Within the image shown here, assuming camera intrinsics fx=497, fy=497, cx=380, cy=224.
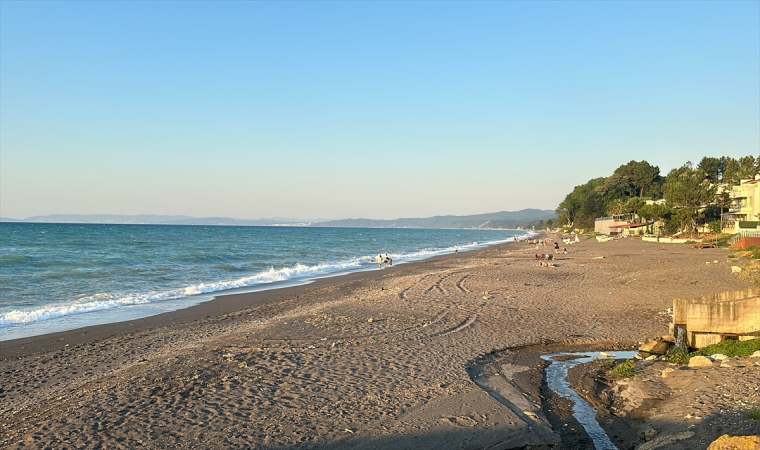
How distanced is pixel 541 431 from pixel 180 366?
6430 mm

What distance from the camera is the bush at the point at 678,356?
920 centimetres

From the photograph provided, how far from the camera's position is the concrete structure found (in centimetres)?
966

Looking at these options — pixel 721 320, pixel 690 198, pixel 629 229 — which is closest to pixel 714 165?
pixel 629 229

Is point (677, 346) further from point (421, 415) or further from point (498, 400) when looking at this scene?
point (421, 415)

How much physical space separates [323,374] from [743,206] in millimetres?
66595

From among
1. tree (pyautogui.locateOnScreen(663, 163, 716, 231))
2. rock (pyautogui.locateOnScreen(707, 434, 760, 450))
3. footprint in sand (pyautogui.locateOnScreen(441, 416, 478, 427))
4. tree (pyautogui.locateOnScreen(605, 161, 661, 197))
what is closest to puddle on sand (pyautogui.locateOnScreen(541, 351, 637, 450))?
footprint in sand (pyautogui.locateOnScreen(441, 416, 478, 427))

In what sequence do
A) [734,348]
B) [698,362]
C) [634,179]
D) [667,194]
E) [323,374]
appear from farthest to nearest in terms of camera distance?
[634,179] → [667,194] → [734,348] → [323,374] → [698,362]

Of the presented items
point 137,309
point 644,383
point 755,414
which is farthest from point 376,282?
point 755,414

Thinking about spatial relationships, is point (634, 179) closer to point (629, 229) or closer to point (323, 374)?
point (629, 229)

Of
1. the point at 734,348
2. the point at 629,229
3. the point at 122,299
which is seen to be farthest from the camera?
the point at 629,229

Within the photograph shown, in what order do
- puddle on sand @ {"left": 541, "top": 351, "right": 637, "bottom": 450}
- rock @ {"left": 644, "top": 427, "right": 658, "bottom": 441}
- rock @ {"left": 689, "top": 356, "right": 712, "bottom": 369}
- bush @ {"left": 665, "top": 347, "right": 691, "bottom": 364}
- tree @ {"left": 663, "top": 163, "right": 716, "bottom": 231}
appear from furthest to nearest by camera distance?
tree @ {"left": 663, "top": 163, "right": 716, "bottom": 231} → bush @ {"left": 665, "top": 347, "right": 691, "bottom": 364} → rock @ {"left": 689, "top": 356, "right": 712, "bottom": 369} → puddle on sand @ {"left": 541, "top": 351, "right": 637, "bottom": 450} → rock @ {"left": 644, "top": 427, "right": 658, "bottom": 441}

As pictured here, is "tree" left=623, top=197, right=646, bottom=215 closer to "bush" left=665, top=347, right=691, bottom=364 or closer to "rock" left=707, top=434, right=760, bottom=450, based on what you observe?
"bush" left=665, top=347, right=691, bottom=364

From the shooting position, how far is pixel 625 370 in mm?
8883

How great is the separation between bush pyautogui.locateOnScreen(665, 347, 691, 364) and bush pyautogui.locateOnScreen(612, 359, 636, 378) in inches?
34.7
